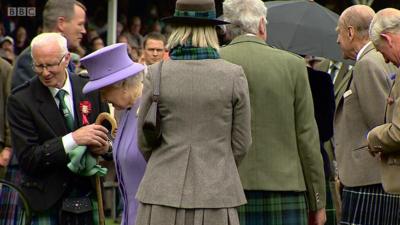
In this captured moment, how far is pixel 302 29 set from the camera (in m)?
10.2

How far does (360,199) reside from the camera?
7.97m

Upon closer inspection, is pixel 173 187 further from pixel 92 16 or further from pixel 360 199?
pixel 92 16

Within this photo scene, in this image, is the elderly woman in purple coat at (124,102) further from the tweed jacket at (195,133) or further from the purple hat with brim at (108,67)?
the tweed jacket at (195,133)

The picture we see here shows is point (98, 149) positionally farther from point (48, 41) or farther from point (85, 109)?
point (48, 41)

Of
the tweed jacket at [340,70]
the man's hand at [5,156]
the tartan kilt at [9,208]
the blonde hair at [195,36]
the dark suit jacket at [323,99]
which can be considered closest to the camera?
the blonde hair at [195,36]

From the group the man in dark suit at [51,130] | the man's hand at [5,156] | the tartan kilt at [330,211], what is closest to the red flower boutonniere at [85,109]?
the man in dark suit at [51,130]

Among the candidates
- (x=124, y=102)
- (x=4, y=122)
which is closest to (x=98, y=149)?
(x=124, y=102)

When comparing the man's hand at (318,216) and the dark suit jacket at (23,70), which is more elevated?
the dark suit jacket at (23,70)

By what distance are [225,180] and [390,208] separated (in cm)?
198

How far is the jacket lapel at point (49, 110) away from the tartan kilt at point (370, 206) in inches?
82.7

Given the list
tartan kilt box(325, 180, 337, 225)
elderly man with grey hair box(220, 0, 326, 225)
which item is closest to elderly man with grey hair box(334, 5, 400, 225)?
elderly man with grey hair box(220, 0, 326, 225)

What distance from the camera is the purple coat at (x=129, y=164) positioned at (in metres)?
6.55

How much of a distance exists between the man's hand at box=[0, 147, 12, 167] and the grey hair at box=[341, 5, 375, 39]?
3000 millimetres

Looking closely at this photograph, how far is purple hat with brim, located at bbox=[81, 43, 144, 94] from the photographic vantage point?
6.67 m
